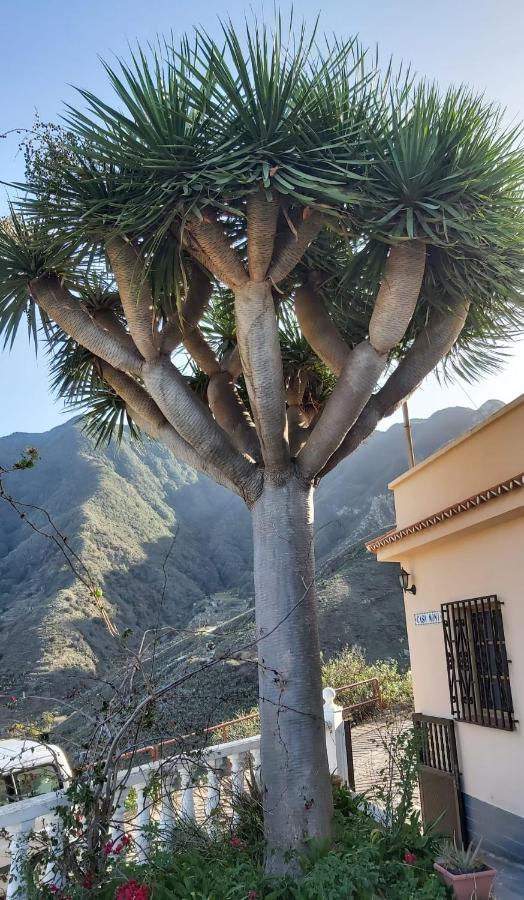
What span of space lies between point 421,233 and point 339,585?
78.2ft

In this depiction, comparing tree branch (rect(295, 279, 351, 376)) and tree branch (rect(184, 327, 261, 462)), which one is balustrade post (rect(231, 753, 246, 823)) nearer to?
tree branch (rect(184, 327, 261, 462))

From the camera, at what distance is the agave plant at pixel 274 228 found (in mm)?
4871

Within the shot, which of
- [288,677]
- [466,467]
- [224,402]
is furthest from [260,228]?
[288,677]

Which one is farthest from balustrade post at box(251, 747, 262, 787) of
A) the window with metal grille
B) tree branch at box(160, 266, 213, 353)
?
tree branch at box(160, 266, 213, 353)

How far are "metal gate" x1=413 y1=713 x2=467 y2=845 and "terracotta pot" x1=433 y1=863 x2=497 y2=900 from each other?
1.93m

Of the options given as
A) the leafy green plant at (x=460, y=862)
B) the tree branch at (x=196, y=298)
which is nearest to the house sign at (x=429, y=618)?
the leafy green plant at (x=460, y=862)

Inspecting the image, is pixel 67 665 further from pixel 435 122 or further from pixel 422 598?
pixel 435 122

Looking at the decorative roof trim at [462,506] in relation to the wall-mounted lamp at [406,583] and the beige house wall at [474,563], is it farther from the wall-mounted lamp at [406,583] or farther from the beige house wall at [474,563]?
the wall-mounted lamp at [406,583]

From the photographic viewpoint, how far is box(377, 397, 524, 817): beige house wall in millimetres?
5559

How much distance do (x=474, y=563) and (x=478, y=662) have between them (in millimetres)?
874

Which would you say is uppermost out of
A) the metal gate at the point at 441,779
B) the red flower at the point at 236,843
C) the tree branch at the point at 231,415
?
the tree branch at the point at 231,415

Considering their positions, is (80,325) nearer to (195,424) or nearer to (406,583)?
(195,424)

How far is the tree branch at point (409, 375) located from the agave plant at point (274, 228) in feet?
0.15

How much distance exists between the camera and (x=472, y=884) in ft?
13.7
